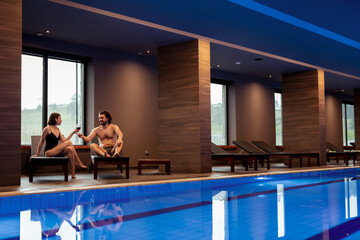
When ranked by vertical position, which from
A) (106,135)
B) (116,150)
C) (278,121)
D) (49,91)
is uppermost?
(49,91)

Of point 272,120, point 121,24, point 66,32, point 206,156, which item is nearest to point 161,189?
point 206,156

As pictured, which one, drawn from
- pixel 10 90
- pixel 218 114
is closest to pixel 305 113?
pixel 218 114

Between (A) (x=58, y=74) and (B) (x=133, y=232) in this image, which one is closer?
(B) (x=133, y=232)

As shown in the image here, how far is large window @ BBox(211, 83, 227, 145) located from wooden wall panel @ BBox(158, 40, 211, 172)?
14.0 feet

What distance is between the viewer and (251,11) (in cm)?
796

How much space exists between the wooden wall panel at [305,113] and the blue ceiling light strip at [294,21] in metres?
2.73

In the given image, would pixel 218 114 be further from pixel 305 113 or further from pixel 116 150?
pixel 116 150

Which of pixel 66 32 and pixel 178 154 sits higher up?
pixel 66 32

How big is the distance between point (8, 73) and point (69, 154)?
2074 millimetres

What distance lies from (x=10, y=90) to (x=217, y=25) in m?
4.51

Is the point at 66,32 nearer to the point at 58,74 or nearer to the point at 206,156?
the point at 58,74

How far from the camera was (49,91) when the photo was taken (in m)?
10.3

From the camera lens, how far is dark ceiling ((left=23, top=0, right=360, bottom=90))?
773 cm

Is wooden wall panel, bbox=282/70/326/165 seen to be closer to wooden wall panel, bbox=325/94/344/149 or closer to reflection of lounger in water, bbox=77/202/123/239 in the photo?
wooden wall panel, bbox=325/94/344/149
